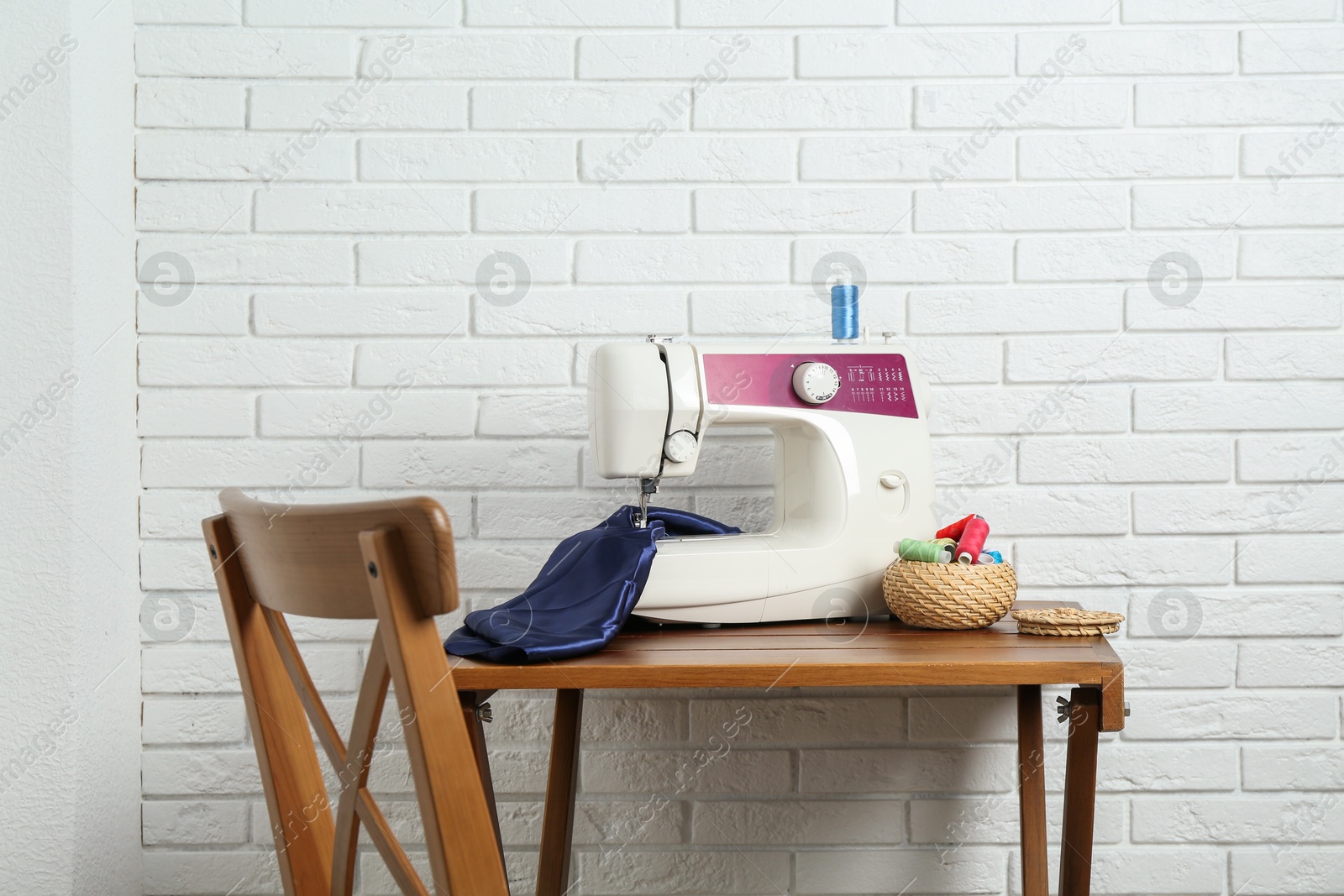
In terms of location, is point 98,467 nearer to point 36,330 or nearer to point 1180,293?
point 36,330

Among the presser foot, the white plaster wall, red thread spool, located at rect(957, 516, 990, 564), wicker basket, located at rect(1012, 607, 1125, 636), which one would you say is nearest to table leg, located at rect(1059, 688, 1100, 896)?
wicker basket, located at rect(1012, 607, 1125, 636)

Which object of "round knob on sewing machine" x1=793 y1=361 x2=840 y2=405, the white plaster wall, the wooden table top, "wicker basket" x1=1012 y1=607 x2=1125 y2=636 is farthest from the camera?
the white plaster wall

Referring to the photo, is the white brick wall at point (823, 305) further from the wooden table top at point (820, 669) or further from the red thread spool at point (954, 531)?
the wooden table top at point (820, 669)

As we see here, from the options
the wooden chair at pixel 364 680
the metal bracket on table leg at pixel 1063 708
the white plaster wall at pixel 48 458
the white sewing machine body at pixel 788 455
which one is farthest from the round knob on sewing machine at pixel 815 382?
the white plaster wall at pixel 48 458

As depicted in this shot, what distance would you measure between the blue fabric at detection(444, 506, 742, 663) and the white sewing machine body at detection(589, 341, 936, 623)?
5 cm

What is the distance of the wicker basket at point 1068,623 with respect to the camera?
1133 millimetres

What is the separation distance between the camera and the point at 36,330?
1382mm

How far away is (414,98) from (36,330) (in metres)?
0.66

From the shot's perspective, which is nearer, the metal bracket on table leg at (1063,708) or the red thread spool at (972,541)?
the metal bracket on table leg at (1063,708)

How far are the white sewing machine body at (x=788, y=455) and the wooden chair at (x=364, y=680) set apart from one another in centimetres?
50

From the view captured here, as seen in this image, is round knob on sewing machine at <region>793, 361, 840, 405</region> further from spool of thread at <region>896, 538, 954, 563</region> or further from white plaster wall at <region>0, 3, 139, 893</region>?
white plaster wall at <region>0, 3, 139, 893</region>

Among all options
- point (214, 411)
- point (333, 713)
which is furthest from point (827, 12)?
point (333, 713)

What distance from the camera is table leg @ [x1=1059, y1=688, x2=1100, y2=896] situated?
1.15 meters

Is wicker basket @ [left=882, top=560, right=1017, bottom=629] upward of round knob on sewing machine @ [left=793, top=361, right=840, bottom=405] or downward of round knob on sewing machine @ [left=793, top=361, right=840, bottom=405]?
downward
